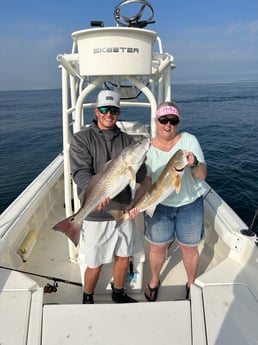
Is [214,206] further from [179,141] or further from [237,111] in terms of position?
[237,111]

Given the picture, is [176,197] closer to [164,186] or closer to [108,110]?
[164,186]

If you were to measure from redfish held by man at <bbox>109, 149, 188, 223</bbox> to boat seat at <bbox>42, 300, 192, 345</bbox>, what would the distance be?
803mm

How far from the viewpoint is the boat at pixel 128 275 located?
210cm

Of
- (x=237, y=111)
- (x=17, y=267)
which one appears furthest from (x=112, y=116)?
(x=237, y=111)

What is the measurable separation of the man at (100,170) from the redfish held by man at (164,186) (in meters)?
0.14

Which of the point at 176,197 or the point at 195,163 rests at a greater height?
the point at 195,163

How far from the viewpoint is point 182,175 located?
8.92ft

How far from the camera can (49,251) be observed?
4.24 m

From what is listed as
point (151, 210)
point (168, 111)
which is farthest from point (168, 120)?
point (151, 210)

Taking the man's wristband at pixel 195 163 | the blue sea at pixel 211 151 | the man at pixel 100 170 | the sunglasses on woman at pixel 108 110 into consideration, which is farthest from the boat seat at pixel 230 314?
the blue sea at pixel 211 151

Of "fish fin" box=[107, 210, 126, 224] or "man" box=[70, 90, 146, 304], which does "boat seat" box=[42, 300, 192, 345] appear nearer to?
"man" box=[70, 90, 146, 304]

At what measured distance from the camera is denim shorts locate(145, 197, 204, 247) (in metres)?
2.87

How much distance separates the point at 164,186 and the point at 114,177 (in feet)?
1.62

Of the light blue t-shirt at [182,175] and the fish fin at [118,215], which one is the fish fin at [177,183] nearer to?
the light blue t-shirt at [182,175]
